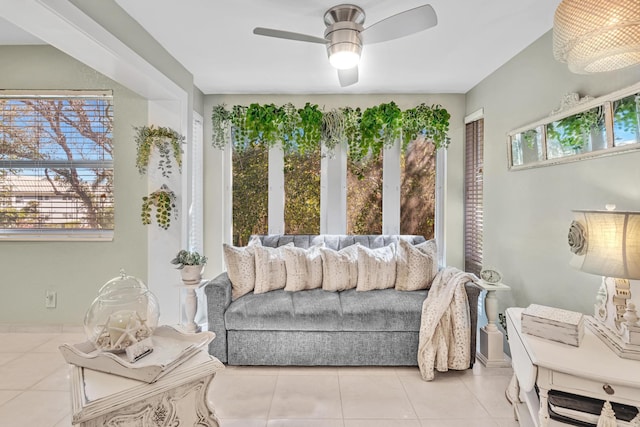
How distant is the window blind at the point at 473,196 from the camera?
401cm

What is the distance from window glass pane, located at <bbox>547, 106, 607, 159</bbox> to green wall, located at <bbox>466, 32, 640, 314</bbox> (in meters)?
0.09

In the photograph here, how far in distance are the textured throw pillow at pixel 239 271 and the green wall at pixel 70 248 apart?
3.22 feet

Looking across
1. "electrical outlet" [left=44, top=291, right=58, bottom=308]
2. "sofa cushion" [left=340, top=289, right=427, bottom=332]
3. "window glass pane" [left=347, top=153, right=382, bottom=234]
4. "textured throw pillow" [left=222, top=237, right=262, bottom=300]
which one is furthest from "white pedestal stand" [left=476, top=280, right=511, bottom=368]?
"electrical outlet" [left=44, top=291, right=58, bottom=308]

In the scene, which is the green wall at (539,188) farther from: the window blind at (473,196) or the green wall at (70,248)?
the green wall at (70,248)

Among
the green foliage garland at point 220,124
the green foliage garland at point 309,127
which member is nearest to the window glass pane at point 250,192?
the green foliage garland at point 220,124

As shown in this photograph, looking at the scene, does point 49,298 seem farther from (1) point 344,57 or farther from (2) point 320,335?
(1) point 344,57

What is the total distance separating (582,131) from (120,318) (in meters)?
2.82

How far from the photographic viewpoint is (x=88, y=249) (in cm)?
358

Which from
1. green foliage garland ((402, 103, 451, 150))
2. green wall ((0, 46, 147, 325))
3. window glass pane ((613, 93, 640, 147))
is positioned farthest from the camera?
green foliage garland ((402, 103, 451, 150))

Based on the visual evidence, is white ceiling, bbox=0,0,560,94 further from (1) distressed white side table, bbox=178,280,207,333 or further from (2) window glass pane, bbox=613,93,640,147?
(1) distressed white side table, bbox=178,280,207,333

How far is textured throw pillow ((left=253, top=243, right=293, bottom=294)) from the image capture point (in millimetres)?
3217

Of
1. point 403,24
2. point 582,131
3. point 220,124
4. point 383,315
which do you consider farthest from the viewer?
point 220,124

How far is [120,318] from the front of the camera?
61.2 inches

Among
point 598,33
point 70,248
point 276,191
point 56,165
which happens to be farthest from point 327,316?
point 56,165
